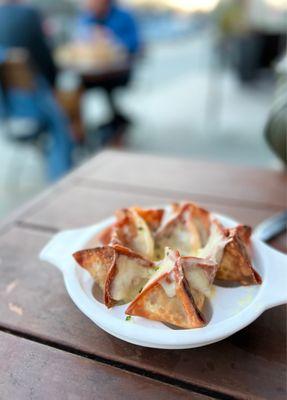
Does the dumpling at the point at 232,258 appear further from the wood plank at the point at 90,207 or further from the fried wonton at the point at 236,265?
the wood plank at the point at 90,207

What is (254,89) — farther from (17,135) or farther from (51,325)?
(51,325)

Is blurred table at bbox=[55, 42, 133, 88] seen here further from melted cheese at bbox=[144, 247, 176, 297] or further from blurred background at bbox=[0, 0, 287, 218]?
melted cheese at bbox=[144, 247, 176, 297]

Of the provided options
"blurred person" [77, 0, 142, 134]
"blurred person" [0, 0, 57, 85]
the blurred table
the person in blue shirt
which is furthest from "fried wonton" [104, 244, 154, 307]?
the person in blue shirt

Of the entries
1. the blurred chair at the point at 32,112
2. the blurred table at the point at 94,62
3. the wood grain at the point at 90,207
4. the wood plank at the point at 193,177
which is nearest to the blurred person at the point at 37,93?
the blurred chair at the point at 32,112

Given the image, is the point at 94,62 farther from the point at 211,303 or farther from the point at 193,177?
the point at 211,303

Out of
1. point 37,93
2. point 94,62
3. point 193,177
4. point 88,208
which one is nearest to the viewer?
point 88,208

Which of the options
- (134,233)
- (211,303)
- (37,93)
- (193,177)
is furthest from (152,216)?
(37,93)

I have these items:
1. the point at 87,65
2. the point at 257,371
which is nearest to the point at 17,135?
the point at 87,65

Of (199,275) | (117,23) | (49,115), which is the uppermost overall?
(117,23)

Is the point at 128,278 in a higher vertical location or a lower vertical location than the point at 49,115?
higher
